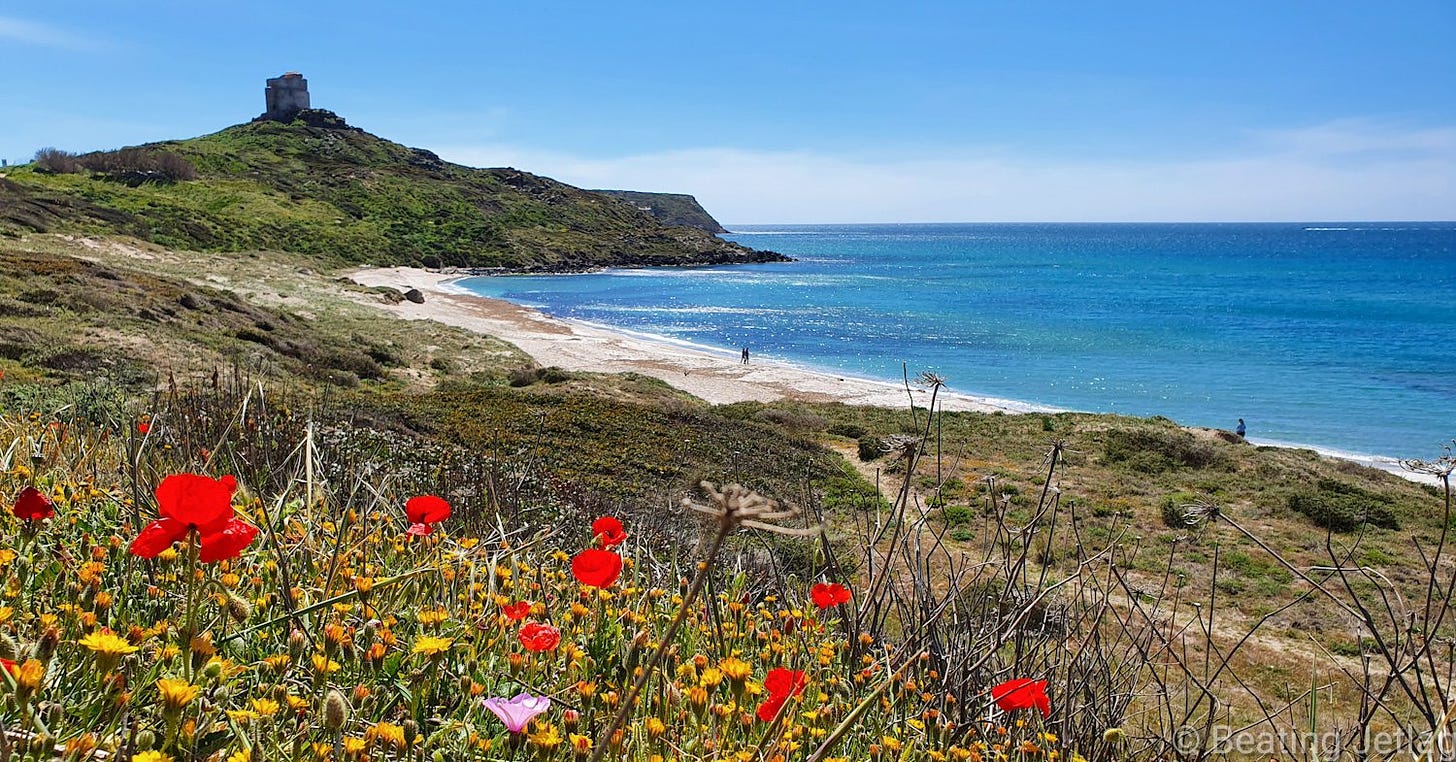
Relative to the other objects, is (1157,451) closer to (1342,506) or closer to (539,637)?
(1342,506)

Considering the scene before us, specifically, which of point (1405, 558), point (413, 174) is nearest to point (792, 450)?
point (1405, 558)

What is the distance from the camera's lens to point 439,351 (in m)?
26.2

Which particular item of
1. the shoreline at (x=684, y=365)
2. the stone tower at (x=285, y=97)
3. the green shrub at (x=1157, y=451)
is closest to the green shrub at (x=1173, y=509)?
the green shrub at (x=1157, y=451)

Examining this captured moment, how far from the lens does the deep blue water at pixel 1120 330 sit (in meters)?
30.5

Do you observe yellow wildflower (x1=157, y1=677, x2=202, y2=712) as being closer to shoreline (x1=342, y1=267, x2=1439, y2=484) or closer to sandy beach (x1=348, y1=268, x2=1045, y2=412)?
sandy beach (x1=348, y1=268, x2=1045, y2=412)

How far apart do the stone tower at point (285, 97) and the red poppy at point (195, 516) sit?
133 metres

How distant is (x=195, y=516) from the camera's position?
4.37ft

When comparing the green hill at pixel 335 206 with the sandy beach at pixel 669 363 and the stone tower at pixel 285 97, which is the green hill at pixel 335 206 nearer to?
the stone tower at pixel 285 97

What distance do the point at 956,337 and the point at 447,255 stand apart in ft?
159

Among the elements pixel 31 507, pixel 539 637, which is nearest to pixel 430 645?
pixel 539 637

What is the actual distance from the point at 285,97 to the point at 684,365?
357ft

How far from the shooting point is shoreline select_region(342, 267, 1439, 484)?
27688 millimetres

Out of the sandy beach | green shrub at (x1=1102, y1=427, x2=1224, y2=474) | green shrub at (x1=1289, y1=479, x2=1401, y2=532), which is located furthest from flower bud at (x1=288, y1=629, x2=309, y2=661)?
the sandy beach

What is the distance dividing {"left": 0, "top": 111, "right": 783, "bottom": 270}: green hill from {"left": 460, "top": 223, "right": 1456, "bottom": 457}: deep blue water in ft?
31.1
